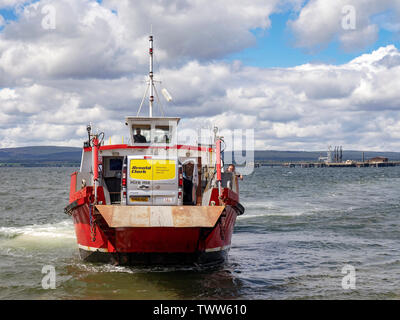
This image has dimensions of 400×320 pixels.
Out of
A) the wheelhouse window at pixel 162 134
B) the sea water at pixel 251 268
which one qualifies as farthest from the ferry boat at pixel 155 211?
the sea water at pixel 251 268

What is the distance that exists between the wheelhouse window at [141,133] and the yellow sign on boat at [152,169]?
10.2 feet

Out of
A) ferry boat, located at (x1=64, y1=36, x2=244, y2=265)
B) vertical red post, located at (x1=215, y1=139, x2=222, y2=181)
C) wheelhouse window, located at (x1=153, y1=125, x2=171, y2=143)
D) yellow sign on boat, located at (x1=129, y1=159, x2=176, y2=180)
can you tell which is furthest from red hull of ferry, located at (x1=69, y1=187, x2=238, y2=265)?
wheelhouse window, located at (x1=153, y1=125, x2=171, y2=143)

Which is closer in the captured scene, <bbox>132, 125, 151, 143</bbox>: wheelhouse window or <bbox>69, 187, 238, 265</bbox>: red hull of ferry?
<bbox>69, 187, 238, 265</bbox>: red hull of ferry

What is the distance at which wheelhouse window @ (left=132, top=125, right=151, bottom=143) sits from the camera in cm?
1552

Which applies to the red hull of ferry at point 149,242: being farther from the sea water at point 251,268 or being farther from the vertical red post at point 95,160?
the sea water at point 251,268

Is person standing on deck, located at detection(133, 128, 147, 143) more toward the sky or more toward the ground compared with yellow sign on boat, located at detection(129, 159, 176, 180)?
more toward the sky

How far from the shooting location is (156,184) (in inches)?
496

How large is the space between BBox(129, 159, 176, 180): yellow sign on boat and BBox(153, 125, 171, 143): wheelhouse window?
10.3 ft

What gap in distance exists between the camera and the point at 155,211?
37.4 ft

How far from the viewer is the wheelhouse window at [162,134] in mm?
15648

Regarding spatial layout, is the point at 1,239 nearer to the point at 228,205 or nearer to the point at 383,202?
the point at 228,205

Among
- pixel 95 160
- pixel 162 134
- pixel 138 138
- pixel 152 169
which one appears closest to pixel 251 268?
pixel 152 169

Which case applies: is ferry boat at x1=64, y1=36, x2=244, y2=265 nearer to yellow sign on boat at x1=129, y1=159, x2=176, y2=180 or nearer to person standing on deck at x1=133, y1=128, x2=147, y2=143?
yellow sign on boat at x1=129, y1=159, x2=176, y2=180

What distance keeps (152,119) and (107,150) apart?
1.67 metres
